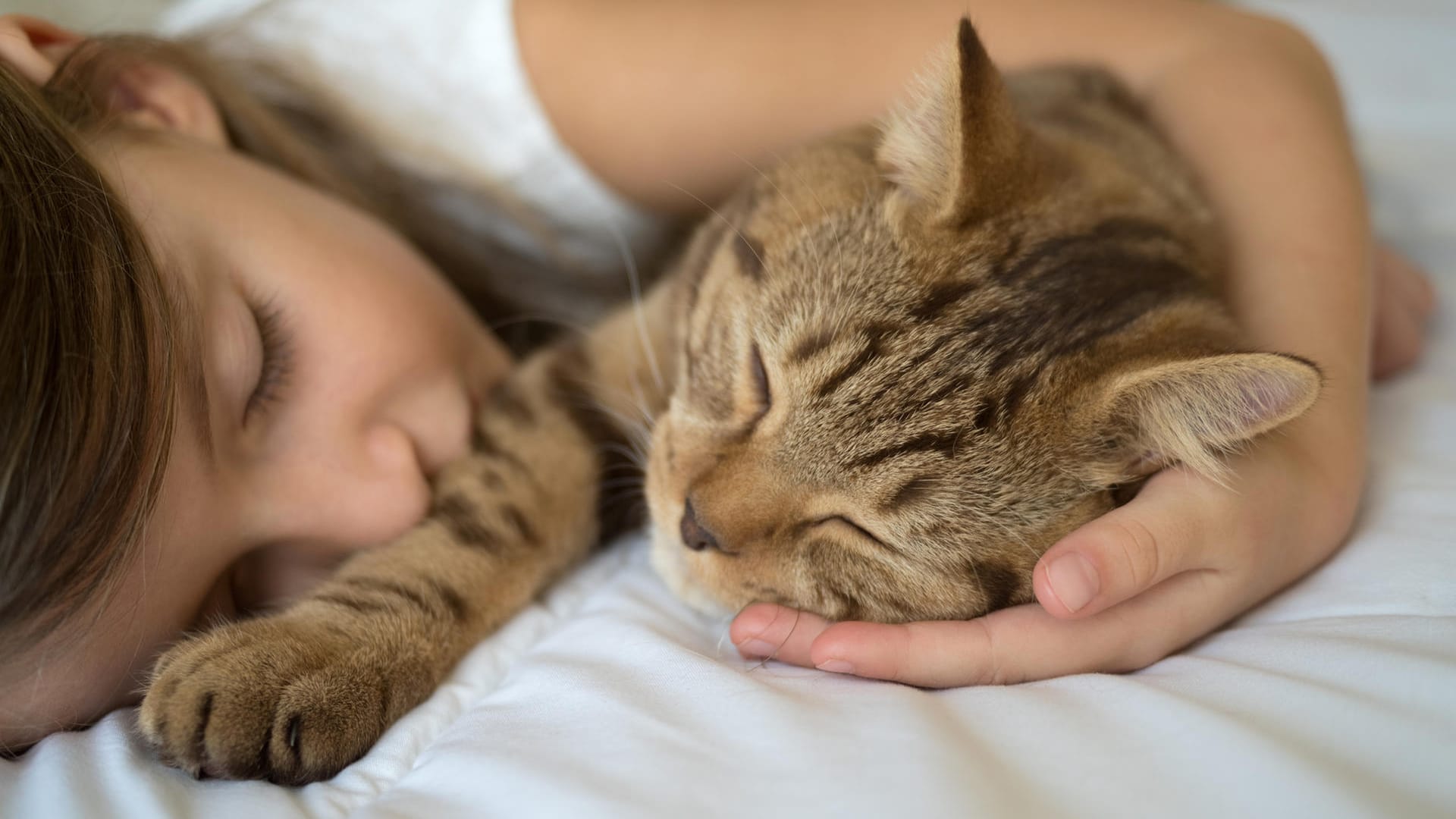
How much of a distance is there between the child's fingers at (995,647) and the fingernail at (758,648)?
53 mm

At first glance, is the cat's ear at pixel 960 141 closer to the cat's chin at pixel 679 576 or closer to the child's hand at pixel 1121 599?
the child's hand at pixel 1121 599

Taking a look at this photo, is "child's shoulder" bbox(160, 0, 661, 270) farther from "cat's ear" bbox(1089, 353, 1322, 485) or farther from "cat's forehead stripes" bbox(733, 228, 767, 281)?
"cat's ear" bbox(1089, 353, 1322, 485)

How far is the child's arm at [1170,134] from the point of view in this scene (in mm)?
884

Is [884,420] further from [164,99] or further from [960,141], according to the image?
[164,99]

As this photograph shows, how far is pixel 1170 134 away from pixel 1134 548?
899 millimetres

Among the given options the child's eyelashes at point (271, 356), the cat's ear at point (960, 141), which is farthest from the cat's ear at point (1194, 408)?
the child's eyelashes at point (271, 356)

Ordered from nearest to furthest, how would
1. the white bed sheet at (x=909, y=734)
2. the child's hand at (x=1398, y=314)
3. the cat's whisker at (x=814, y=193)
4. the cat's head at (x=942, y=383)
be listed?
the white bed sheet at (x=909, y=734) → the cat's head at (x=942, y=383) → the cat's whisker at (x=814, y=193) → the child's hand at (x=1398, y=314)

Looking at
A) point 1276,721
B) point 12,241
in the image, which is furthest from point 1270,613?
point 12,241

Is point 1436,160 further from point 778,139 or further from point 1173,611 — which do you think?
point 1173,611

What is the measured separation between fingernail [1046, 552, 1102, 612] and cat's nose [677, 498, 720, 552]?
35 cm

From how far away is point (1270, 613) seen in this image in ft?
3.23

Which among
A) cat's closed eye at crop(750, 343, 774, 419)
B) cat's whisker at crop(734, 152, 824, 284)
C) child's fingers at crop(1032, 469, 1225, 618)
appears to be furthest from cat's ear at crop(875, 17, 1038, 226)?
child's fingers at crop(1032, 469, 1225, 618)

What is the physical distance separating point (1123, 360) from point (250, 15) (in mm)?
1555

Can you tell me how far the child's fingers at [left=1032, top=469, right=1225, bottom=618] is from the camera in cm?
81
